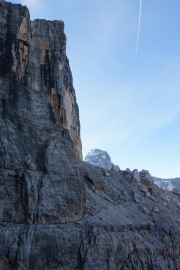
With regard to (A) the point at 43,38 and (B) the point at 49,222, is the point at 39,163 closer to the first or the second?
(B) the point at 49,222

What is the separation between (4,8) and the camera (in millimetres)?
31375

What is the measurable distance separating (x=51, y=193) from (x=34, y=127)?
6296 millimetres

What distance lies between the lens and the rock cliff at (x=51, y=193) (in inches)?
874

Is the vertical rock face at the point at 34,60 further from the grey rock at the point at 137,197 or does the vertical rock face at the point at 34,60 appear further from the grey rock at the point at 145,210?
the grey rock at the point at 145,210

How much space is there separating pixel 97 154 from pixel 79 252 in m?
123

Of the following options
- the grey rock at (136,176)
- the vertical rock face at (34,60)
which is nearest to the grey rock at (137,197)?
the grey rock at (136,176)

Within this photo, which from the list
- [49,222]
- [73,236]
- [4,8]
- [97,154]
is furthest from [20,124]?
[97,154]

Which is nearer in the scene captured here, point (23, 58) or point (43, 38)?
point (23, 58)

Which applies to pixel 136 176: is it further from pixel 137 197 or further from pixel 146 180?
pixel 137 197

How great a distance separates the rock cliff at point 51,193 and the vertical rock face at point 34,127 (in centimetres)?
8

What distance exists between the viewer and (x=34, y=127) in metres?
27.9

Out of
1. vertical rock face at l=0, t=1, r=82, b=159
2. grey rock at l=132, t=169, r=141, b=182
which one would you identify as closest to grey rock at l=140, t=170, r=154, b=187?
grey rock at l=132, t=169, r=141, b=182

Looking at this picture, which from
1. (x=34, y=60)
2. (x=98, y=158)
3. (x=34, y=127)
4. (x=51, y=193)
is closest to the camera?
(x=51, y=193)

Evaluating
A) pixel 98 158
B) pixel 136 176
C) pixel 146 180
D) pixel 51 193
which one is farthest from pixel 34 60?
pixel 98 158
